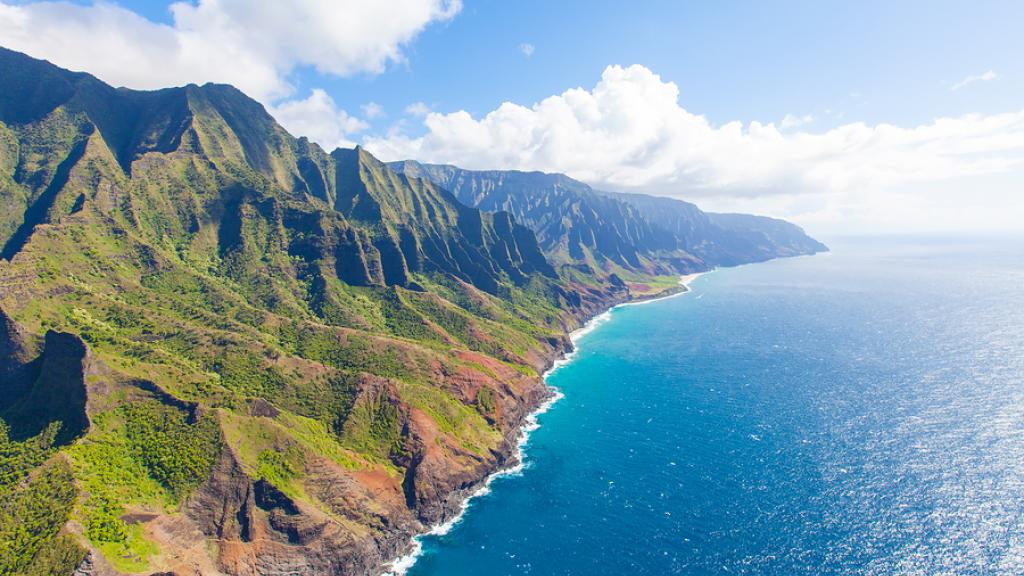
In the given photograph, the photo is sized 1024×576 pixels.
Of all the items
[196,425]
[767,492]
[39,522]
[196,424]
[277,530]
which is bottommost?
[767,492]

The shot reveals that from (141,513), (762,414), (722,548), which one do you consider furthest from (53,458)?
(762,414)

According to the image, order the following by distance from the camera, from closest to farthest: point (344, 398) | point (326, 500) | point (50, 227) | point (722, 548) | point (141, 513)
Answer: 1. point (141, 513)
2. point (722, 548)
3. point (326, 500)
4. point (344, 398)
5. point (50, 227)

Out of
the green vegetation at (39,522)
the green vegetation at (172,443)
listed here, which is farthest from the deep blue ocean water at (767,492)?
the green vegetation at (39,522)

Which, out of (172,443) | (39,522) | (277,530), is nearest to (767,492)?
(277,530)

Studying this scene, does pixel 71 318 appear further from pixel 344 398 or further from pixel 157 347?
pixel 344 398

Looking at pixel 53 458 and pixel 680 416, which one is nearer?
pixel 53 458

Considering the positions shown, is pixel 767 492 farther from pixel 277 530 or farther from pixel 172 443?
pixel 172 443

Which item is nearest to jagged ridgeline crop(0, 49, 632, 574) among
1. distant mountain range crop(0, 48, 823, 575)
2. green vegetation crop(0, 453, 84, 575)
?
green vegetation crop(0, 453, 84, 575)

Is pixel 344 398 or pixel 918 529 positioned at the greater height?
pixel 344 398

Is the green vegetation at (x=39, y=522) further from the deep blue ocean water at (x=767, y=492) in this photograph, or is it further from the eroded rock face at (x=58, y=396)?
the deep blue ocean water at (x=767, y=492)

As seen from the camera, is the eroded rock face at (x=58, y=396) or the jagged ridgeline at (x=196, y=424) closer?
the jagged ridgeline at (x=196, y=424)

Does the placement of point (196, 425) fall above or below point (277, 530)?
above
